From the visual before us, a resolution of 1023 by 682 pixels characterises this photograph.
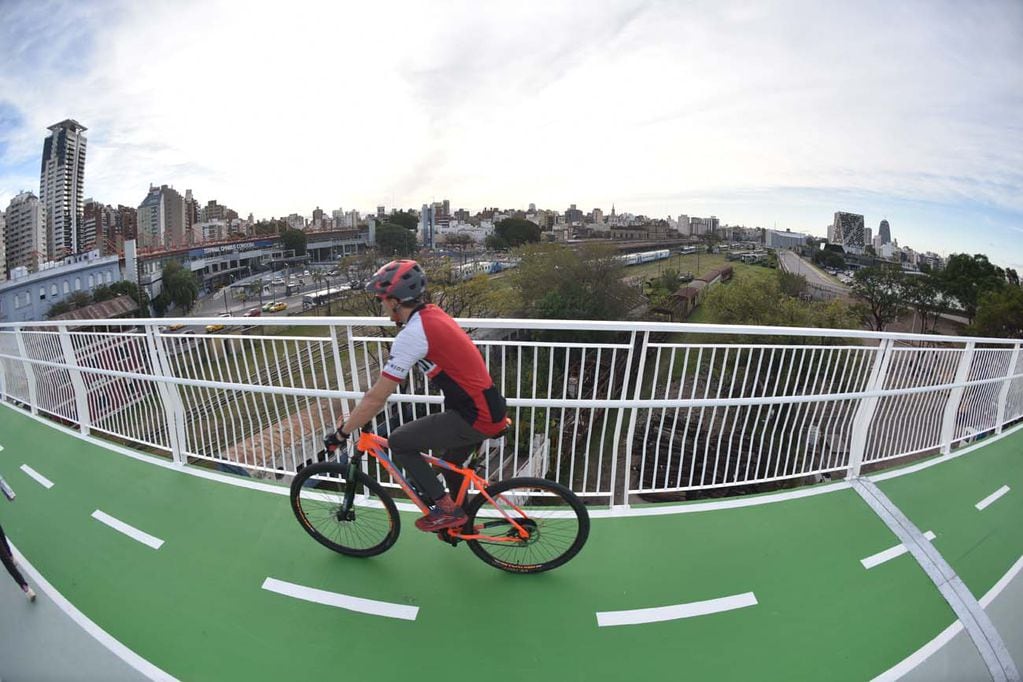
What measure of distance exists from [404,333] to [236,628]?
171 centimetres

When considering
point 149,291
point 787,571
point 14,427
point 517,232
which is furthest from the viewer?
point 517,232

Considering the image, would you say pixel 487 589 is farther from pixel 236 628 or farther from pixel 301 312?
pixel 301 312

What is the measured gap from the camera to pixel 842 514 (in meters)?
3.44

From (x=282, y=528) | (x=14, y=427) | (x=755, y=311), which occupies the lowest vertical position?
(x=755, y=311)

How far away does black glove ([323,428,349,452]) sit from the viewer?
2.40 metres

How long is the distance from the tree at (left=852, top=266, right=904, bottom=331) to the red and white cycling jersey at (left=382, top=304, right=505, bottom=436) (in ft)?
205

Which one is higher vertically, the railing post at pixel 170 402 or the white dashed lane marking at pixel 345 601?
the railing post at pixel 170 402

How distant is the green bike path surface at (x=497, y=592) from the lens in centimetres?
228

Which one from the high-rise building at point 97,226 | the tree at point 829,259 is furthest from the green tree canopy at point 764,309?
the tree at point 829,259

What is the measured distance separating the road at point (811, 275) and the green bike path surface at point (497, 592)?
75.4m

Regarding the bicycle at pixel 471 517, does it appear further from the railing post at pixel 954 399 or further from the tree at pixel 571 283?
the tree at pixel 571 283

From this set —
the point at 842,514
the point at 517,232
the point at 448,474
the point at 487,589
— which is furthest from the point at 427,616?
the point at 517,232

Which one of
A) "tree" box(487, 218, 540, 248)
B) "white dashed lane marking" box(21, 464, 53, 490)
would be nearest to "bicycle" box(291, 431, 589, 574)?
"white dashed lane marking" box(21, 464, 53, 490)

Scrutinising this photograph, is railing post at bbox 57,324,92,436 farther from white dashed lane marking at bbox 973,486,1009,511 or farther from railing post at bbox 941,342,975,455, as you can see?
railing post at bbox 941,342,975,455
